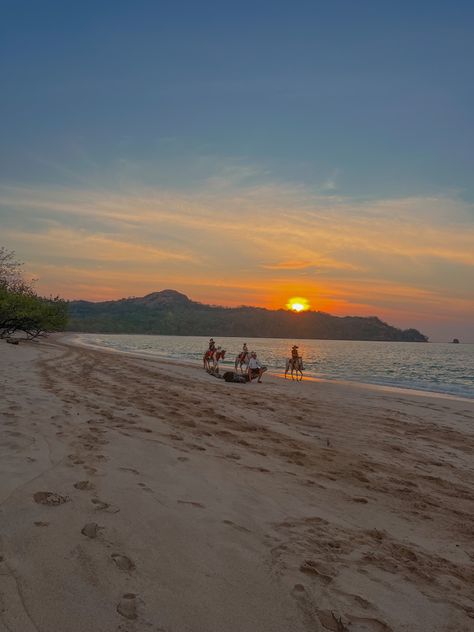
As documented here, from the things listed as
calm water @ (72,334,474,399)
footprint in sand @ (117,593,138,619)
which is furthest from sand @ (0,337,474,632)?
calm water @ (72,334,474,399)

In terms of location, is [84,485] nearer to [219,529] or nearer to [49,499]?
[49,499]

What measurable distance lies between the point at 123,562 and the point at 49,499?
4.56ft

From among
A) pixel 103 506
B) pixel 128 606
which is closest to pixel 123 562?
pixel 128 606

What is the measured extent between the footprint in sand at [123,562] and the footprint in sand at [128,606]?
1.01ft

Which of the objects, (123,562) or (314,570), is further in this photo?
(314,570)

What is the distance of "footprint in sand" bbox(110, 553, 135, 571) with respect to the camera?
3.17 metres

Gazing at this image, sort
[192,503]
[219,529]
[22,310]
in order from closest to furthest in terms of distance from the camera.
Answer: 1. [219,529]
2. [192,503]
3. [22,310]

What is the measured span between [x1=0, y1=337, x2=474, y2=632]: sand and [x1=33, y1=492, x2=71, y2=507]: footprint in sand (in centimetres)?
2

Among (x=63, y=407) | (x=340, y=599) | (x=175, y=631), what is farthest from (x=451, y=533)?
(x=63, y=407)

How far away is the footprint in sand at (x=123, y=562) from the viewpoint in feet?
10.4

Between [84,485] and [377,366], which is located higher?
[84,485]

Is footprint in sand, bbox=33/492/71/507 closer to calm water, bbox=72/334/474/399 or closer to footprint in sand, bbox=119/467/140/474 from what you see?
footprint in sand, bbox=119/467/140/474

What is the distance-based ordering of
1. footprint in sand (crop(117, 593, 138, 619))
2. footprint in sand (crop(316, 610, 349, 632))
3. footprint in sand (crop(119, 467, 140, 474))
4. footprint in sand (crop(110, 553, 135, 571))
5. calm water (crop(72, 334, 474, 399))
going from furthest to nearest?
1. calm water (crop(72, 334, 474, 399))
2. footprint in sand (crop(119, 467, 140, 474))
3. footprint in sand (crop(110, 553, 135, 571))
4. footprint in sand (crop(316, 610, 349, 632))
5. footprint in sand (crop(117, 593, 138, 619))

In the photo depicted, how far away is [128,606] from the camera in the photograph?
9.02 ft
